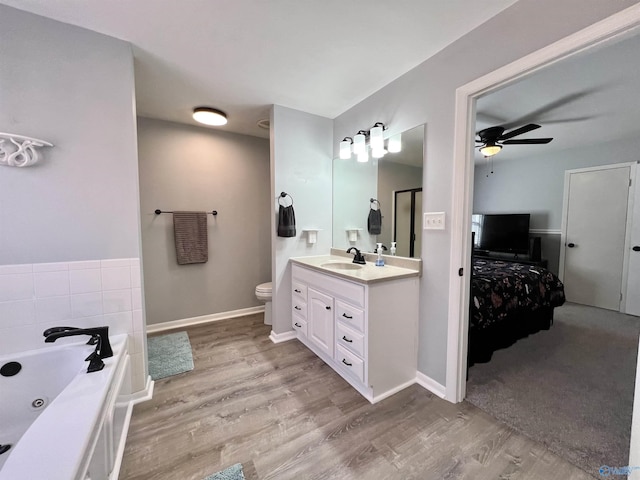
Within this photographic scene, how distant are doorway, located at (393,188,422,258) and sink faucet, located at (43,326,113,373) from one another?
2.04m

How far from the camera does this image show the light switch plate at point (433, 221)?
172 centimetres

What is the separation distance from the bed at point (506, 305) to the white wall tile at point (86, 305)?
2598mm

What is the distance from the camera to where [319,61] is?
1816 mm

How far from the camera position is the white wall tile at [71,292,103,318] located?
153 centimetres

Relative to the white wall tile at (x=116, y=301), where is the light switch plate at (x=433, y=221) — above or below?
above

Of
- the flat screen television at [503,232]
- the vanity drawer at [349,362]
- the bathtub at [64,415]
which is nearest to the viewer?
the bathtub at [64,415]

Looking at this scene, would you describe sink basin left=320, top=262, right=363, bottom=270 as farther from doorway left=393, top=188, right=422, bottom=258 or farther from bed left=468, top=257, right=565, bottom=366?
bed left=468, top=257, right=565, bottom=366

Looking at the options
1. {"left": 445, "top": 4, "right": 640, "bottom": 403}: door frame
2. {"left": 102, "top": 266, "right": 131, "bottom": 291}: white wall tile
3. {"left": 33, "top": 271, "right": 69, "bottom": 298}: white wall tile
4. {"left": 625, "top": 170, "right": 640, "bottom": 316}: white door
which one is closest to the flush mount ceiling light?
{"left": 102, "top": 266, "right": 131, "bottom": 291}: white wall tile

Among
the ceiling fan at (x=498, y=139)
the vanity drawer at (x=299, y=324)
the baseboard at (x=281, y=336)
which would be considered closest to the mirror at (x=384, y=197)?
the vanity drawer at (x=299, y=324)

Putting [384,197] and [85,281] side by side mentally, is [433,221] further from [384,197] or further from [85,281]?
[85,281]

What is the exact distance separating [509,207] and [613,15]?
423 centimetres

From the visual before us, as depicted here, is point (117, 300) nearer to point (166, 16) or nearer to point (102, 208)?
point (102, 208)

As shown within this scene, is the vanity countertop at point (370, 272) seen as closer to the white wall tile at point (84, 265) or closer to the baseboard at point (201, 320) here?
the baseboard at point (201, 320)

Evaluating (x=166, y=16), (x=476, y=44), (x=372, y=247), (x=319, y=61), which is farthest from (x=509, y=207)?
(x=166, y=16)
